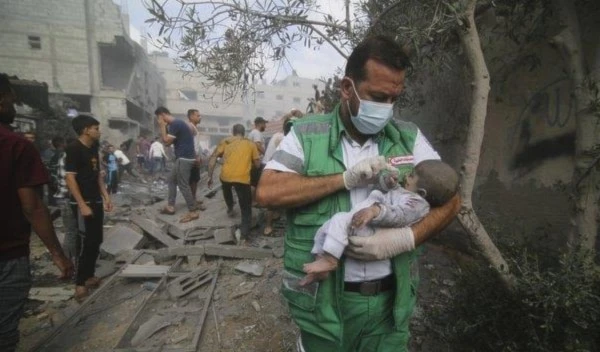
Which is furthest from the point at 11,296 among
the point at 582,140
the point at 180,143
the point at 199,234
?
the point at 180,143

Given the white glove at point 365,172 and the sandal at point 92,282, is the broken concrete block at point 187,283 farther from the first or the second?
the white glove at point 365,172

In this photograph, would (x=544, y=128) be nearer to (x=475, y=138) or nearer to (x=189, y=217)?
(x=475, y=138)

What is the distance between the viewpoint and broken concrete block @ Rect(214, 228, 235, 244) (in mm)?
5902

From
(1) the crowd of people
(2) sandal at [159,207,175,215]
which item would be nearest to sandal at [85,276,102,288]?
(2) sandal at [159,207,175,215]

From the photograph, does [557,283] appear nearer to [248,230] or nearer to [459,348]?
[459,348]

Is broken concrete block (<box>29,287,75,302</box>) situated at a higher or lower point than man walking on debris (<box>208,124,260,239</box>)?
lower

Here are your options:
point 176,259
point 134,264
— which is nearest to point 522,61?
point 176,259

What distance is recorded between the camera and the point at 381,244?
4.59 feet

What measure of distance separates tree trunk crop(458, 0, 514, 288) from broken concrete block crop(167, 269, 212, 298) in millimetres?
3671

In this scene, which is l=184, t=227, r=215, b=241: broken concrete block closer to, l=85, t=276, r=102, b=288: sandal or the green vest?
l=85, t=276, r=102, b=288: sandal

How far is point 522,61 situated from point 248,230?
4757 mm

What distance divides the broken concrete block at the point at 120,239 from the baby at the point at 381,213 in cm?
563

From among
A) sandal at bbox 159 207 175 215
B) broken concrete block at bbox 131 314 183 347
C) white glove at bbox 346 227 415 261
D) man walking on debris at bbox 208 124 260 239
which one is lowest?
broken concrete block at bbox 131 314 183 347

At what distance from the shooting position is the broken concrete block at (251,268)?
190 inches
